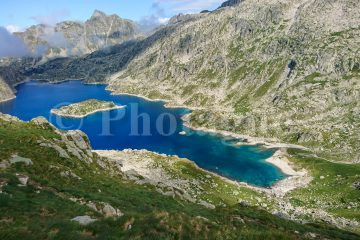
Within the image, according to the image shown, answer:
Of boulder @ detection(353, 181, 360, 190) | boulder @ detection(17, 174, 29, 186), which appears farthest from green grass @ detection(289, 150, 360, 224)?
boulder @ detection(17, 174, 29, 186)

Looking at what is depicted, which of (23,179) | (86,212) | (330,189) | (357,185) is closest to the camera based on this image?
(86,212)

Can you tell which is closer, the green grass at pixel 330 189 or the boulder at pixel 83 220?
the boulder at pixel 83 220

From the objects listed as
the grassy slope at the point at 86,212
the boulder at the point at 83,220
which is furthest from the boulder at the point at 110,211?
the boulder at the point at 83,220

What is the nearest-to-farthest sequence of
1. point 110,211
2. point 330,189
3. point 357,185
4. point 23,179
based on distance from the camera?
1. point 110,211
2. point 23,179
3. point 357,185
4. point 330,189

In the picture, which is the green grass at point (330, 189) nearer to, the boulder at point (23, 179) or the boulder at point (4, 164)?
the boulder at point (23, 179)

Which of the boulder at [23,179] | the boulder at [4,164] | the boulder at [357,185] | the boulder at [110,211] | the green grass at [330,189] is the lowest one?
the green grass at [330,189]

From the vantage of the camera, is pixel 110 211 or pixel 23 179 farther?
pixel 23 179

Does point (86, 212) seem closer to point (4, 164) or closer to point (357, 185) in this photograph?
point (4, 164)

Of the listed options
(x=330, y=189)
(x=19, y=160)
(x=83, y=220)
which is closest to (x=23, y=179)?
(x=19, y=160)

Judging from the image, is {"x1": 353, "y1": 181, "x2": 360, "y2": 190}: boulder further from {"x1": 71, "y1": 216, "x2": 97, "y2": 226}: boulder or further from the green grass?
{"x1": 71, "y1": 216, "x2": 97, "y2": 226}: boulder
